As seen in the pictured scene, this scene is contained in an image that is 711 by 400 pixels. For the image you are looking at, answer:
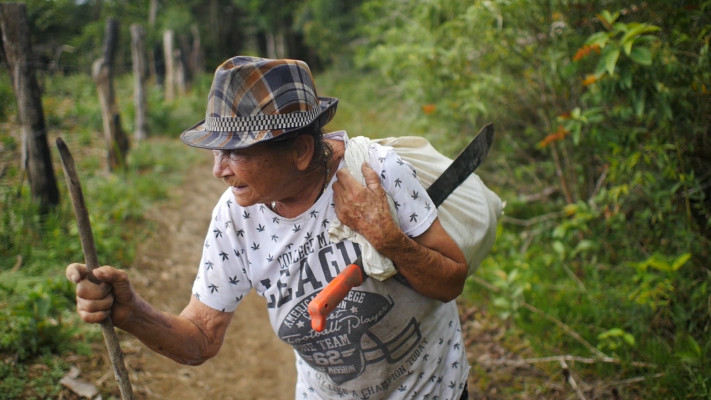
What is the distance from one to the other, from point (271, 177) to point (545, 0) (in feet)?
7.91

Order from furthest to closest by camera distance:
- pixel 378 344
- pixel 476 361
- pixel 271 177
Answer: pixel 476 361, pixel 378 344, pixel 271 177

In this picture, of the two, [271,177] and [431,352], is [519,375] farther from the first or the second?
[271,177]

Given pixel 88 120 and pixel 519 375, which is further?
pixel 88 120

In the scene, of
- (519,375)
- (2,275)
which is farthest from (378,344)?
(2,275)

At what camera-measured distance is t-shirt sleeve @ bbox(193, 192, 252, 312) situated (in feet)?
5.69

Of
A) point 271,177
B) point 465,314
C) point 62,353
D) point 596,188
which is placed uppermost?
point 271,177

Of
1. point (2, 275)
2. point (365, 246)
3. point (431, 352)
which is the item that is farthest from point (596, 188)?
point (2, 275)

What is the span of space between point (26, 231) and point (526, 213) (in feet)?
13.8

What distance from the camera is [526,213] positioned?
4797 millimetres

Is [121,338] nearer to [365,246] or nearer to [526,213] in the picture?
[365,246]

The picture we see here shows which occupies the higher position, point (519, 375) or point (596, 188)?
point (596, 188)

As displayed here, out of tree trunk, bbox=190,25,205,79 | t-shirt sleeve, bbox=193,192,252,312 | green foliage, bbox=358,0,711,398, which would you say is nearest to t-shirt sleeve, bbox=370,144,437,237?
t-shirt sleeve, bbox=193,192,252,312

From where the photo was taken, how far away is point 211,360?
12.1 feet

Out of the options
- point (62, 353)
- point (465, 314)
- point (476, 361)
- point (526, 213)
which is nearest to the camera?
point (62, 353)
